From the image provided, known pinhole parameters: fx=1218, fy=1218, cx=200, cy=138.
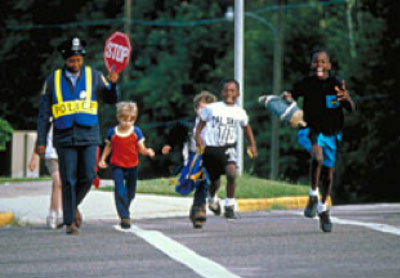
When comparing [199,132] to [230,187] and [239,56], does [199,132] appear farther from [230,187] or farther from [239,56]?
[239,56]

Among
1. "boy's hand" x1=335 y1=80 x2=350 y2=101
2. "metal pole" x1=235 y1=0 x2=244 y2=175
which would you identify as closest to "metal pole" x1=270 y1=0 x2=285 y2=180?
"metal pole" x1=235 y1=0 x2=244 y2=175

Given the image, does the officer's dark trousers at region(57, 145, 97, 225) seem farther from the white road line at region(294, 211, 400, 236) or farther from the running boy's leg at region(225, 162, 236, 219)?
the white road line at region(294, 211, 400, 236)

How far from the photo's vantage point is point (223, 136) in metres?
13.6

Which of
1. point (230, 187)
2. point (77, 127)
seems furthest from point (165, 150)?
point (77, 127)

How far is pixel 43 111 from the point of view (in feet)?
41.4

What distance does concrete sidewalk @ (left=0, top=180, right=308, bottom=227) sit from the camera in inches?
599

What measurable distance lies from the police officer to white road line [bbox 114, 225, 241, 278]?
2.72 ft

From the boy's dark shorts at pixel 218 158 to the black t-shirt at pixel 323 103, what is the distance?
3.57ft

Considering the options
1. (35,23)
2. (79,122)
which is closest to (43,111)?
(79,122)

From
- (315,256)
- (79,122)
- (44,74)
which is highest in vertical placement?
(44,74)

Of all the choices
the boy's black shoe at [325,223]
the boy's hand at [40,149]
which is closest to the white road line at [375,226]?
the boy's black shoe at [325,223]

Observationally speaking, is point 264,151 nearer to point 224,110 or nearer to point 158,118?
point 158,118

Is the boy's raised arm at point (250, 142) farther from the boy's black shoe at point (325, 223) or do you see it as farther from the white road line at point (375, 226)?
the boy's black shoe at point (325, 223)

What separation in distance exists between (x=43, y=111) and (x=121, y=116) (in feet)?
4.17
